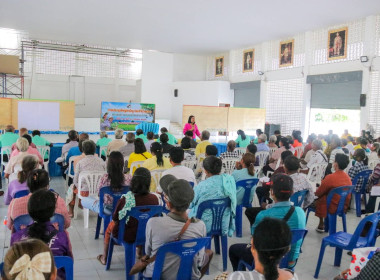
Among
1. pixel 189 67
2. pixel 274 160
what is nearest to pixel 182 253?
pixel 274 160

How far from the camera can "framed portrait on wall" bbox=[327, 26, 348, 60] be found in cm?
1162

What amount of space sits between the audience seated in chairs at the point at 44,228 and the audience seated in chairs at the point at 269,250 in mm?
1148

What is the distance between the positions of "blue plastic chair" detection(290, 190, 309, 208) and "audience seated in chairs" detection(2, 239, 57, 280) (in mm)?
2938

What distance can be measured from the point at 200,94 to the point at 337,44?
720cm

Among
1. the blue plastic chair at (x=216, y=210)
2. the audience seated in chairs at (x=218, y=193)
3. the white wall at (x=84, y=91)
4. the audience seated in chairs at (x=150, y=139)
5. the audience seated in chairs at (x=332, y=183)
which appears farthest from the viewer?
the white wall at (x=84, y=91)

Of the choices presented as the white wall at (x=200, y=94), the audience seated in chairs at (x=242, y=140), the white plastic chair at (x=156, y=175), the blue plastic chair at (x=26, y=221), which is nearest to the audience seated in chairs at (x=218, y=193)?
the white plastic chair at (x=156, y=175)

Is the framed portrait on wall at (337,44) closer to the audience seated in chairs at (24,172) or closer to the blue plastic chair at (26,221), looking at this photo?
the audience seated in chairs at (24,172)

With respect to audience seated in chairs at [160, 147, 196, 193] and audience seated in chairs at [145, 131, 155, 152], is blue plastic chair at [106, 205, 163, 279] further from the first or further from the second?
audience seated in chairs at [145, 131, 155, 152]

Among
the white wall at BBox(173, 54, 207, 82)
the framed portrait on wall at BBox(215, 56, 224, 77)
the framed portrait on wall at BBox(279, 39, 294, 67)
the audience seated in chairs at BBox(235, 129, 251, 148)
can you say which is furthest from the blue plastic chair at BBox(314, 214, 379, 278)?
the white wall at BBox(173, 54, 207, 82)

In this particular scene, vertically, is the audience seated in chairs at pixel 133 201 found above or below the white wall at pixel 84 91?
below

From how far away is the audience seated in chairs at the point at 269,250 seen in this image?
159 centimetres

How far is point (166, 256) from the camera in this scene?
2236 millimetres

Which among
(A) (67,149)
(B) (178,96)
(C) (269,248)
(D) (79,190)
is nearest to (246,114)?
(B) (178,96)

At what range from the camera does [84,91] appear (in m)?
17.7
